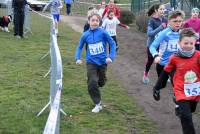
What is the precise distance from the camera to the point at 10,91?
9.95 metres

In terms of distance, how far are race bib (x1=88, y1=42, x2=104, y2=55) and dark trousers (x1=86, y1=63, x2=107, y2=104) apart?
0.21 meters

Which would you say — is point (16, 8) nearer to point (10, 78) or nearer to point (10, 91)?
point (10, 78)

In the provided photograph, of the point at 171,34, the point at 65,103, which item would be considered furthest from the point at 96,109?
the point at 171,34

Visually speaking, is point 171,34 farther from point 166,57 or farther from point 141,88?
point 141,88

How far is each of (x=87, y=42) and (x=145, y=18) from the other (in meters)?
16.2

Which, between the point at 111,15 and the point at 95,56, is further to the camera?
the point at 111,15

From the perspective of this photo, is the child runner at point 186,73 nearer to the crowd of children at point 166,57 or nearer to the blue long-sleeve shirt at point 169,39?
the crowd of children at point 166,57

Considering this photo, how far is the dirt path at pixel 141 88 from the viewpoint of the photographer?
7.91m

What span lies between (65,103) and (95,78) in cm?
100

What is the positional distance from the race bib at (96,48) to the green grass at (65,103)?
3.25ft

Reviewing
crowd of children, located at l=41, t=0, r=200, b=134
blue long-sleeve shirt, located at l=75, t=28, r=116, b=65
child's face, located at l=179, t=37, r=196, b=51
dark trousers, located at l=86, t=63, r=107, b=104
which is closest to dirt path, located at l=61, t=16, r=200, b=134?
crowd of children, located at l=41, t=0, r=200, b=134

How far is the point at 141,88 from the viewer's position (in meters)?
10.8

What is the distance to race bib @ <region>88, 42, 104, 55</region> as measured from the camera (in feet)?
27.6

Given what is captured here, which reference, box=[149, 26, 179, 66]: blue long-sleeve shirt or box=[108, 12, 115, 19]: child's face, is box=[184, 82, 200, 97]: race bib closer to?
box=[149, 26, 179, 66]: blue long-sleeve shirt
